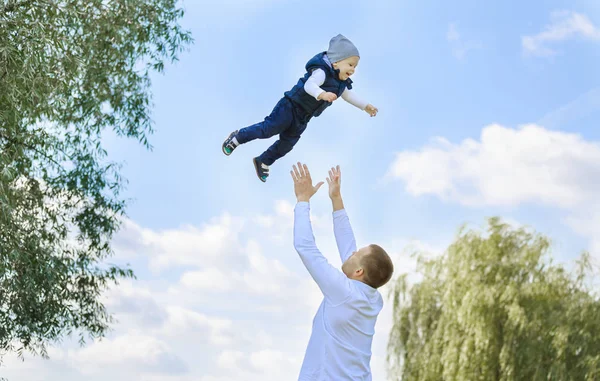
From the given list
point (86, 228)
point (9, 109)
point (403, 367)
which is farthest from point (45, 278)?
point (403, 367)

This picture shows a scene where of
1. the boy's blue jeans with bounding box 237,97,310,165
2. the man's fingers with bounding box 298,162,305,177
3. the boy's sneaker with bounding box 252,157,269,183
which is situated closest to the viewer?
the man's fingers with bounding box 298,162,305,177

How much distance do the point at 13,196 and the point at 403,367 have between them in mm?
7593

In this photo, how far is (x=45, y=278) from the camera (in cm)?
998

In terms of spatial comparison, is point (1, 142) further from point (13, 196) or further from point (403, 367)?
point (403, 367)

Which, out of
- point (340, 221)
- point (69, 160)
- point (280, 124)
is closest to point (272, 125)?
point (280, 124)

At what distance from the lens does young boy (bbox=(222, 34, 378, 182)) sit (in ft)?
13.2

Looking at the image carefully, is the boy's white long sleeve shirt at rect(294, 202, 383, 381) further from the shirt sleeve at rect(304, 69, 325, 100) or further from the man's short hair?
the shirt sleeve at rect(304, 69, 325, 100)

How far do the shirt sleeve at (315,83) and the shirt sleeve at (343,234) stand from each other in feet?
2.06

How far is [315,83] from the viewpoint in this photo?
396cm

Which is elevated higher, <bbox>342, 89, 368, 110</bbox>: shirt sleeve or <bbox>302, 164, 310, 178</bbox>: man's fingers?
<bbox>342, 89, 368, 110</bbox>: shirt sleeve

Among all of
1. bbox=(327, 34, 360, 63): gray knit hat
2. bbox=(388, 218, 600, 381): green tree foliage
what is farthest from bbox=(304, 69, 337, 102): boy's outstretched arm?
bbox=(388, 218, 600, 381): green tree foliage

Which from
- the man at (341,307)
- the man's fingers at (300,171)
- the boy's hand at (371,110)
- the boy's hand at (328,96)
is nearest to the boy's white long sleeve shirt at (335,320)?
the man at (341,307)

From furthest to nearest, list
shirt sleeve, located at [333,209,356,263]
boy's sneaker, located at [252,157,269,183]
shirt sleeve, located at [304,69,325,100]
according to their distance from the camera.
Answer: boy's sneaker, located at [252,157,269,183] → shirt sleeve, located at [304,69,325,100] → shirt sleeve, located at [333,209,356,263]

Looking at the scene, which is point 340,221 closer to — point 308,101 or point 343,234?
point 343,234
